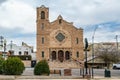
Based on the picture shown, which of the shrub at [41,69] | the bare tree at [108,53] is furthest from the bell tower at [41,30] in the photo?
the shrub at [41,69]

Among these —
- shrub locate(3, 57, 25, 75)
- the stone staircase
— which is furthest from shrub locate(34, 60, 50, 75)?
the stone staircase

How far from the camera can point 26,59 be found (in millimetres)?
107562

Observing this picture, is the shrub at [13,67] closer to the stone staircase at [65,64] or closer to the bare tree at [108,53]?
the stone staircase at [65,64]

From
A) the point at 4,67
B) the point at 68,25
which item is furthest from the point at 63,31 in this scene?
the point at 4,67

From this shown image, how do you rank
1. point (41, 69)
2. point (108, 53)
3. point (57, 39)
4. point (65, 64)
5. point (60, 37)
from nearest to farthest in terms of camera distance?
point (41, 69)
point (65, 64)
point (57, 39)
point (60, 37)
point (108, 53)

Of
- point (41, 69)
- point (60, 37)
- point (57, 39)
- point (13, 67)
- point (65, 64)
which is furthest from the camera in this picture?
point (60, 37)

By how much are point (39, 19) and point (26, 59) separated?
12.8 metres

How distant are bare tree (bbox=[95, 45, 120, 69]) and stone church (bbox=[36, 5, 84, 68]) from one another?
23.2 feet

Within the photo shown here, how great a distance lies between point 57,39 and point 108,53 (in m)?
18.4

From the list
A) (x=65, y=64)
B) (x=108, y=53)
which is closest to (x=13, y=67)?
(x=65, y=64)

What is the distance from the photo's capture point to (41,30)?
339 ft

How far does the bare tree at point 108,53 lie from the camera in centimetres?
10664

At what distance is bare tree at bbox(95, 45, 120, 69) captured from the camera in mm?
106637

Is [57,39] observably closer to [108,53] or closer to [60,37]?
[60,37]
